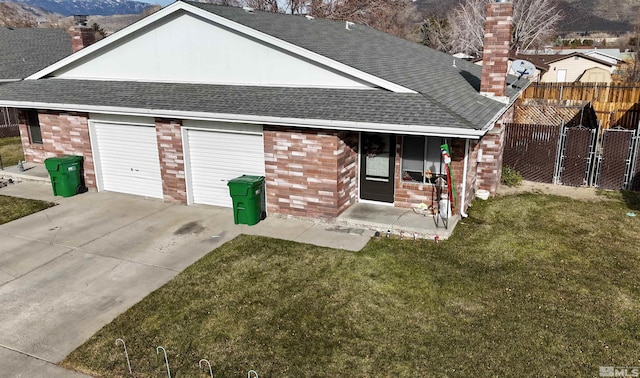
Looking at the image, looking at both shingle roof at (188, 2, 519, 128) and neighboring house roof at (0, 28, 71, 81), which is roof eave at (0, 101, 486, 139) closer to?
shingle roof at (188, 2, 519, 128)

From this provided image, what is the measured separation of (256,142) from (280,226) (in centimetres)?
223

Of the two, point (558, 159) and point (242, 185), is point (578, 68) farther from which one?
point (242, 185)

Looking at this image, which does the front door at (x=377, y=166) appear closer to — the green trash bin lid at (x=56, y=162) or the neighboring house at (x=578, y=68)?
the green trash bin lid at (x=56, y=162)

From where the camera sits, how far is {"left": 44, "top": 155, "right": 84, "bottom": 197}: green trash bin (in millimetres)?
13398

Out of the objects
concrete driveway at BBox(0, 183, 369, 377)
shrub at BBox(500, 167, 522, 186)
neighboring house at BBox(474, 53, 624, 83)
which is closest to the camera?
concrete driveway at BBox(0, 183, 369, 377)

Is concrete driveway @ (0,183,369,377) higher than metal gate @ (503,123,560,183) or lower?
lower

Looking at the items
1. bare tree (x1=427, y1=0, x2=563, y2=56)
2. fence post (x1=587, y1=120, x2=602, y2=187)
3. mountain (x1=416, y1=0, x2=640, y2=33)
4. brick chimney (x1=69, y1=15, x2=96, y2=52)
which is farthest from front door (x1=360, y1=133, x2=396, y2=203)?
mountain (x1=416, y1=0, x2=640, y2=33)

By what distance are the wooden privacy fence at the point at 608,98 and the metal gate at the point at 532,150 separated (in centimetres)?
1157

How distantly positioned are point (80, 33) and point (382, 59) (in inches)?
425

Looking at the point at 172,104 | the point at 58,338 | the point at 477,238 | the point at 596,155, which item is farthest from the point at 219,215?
the point at 596,155

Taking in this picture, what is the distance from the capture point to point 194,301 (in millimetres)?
7906

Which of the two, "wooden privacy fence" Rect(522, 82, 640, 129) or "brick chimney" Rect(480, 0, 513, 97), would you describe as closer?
"brick chimney" Rect(480, 0, 513, 97)

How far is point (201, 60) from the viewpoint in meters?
13.1

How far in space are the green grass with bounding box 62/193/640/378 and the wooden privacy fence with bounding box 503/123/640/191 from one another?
418 centimetres
